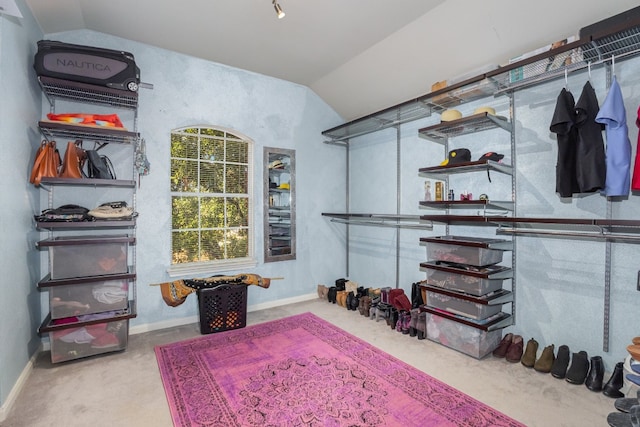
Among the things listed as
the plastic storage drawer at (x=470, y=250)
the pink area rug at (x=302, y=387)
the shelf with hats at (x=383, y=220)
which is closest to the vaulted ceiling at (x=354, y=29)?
the shelf with hats at (x=383, y=220)

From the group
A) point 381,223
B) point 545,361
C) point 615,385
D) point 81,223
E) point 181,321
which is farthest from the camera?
point 381,223

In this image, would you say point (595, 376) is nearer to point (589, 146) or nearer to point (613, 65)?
point (589, 146)

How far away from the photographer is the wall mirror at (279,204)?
13.5 feet

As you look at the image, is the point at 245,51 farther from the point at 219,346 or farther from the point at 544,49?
the point at 219,346

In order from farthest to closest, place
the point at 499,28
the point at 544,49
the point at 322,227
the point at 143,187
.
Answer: the point at 322,227, the point at 143,187, the point at 499,28, the point at 544,49

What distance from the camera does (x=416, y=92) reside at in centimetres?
368

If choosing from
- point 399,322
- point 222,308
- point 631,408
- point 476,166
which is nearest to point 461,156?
point 476,166

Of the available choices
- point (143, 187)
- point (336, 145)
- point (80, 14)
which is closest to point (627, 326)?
point (336, 145)

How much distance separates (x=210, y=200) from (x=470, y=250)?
9.67ft

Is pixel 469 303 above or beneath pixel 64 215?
beneath

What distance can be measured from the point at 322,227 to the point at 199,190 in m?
1.79

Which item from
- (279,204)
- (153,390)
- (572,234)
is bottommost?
(153,390)

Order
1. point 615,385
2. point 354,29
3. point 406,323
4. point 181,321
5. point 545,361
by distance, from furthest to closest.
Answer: point 181,321, point 406,323, point 354,29, point 545,361, point 615,385

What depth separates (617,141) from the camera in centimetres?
212
